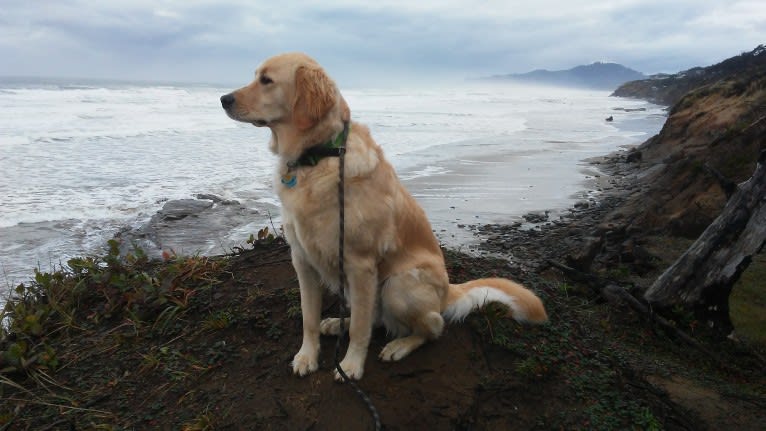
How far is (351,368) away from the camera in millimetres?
3326

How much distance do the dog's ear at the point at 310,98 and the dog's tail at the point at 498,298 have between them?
1667 mm

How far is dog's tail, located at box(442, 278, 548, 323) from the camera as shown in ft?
12.7

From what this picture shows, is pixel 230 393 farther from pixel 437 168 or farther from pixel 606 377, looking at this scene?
pixel 437 168

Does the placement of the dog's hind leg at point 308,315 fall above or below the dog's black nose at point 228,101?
below

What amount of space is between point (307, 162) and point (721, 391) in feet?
11.4

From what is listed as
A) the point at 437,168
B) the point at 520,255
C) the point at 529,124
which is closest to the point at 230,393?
the point at 520,255

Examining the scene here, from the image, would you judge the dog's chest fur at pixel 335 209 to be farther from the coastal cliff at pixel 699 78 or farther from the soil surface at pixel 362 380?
the coastal cliff at pixel 699 78

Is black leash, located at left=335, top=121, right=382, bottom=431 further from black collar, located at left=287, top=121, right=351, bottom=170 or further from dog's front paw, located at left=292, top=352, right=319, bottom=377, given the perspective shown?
dog's front paw, located at left=292, top=352, right=319, bottom=377

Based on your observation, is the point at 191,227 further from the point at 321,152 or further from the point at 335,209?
the point at 335,209

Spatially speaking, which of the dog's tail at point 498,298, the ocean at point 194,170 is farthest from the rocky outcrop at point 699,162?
the dog's tail at point 498,298

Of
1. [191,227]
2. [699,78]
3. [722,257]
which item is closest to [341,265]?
[722,257]

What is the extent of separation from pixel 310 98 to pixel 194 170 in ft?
38.1

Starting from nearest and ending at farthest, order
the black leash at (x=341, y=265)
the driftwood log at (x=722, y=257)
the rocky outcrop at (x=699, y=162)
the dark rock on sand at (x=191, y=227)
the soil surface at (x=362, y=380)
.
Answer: the black leash at (x=341, y=265) < the soil surface at (x=362, y=380) < the driftwood log at (x=722, y=257) < the rocky outcrop at (x=699, y=162) < the dark rock on sand at (x=191, y=227)

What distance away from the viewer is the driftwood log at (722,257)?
4504 mm
